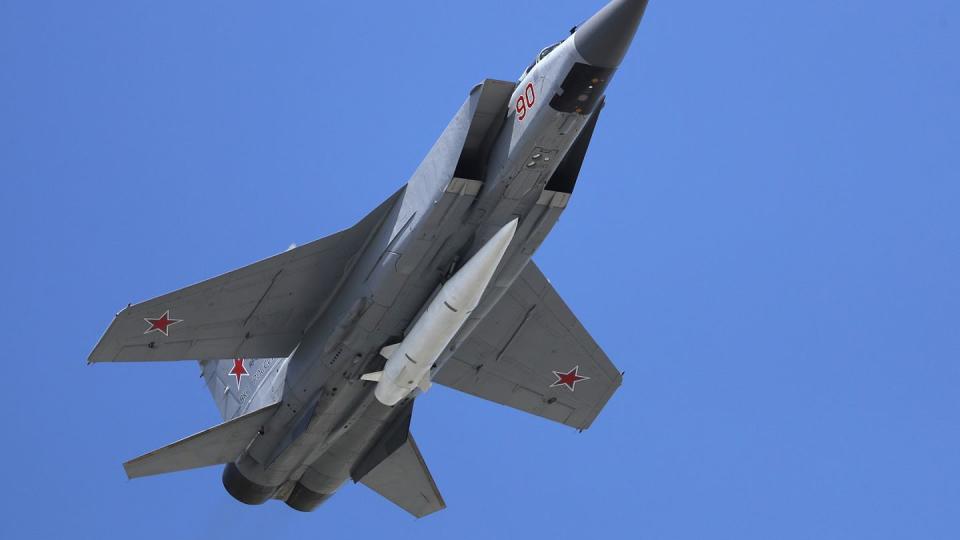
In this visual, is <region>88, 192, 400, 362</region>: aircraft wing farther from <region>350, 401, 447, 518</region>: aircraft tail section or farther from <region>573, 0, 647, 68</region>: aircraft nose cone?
<region>573, 0, 647, 68</region>: aircraft nose cone

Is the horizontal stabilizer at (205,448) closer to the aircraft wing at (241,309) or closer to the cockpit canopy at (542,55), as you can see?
the aircraft wing at (241,309)

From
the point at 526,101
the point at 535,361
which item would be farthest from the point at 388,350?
the point at 526,101

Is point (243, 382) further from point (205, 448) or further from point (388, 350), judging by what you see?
point (388, 350)

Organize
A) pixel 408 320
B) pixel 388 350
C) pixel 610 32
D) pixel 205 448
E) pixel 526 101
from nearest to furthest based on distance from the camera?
pixel 610 32
pixel 526 101
pixel 408 320
pixel 388 350
pixel 205 448

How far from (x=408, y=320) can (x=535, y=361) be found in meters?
3.35

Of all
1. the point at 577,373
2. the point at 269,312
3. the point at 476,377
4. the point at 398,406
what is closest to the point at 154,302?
the point at 269,312

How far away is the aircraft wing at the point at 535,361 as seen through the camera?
20.0m

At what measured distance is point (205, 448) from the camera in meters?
20.1

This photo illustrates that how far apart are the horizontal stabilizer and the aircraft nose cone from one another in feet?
23.0

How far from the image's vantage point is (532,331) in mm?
20438

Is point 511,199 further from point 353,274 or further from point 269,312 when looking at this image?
point 269,312

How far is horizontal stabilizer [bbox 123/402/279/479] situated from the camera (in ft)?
65.0

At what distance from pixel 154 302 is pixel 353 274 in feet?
8.43

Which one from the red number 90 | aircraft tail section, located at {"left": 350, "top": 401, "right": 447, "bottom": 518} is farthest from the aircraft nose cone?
aircraft tail section, located at {"left": 350, "top": 401, "right": 447, "bottom": 518}
